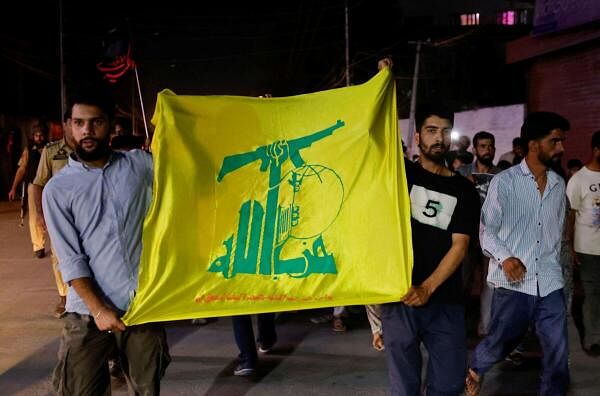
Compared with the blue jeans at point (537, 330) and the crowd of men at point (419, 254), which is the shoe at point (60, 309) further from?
the blue jeans at point (537, 330)

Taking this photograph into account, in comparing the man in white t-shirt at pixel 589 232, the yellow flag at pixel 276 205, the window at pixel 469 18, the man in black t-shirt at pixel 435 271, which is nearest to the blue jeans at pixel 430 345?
the man in black t-shirt at pixel 435 271

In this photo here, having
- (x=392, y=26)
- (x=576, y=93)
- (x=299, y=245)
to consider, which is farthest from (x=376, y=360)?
(x=392, y=26)

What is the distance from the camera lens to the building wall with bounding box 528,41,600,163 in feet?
38.2

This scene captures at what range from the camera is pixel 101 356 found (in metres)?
2.97

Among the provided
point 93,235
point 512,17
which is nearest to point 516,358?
point 93,235

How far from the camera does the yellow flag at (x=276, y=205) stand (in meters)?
2.96

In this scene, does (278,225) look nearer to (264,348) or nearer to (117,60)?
(264,348)

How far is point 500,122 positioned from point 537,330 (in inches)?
444

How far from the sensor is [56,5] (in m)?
31.5

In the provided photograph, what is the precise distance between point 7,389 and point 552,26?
11.1m

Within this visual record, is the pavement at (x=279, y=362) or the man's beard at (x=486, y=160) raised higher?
the man's beard at (x=486, y=160)

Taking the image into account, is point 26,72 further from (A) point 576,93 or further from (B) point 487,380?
(B) point 487,380

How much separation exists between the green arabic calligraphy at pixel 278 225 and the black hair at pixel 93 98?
0.57 m

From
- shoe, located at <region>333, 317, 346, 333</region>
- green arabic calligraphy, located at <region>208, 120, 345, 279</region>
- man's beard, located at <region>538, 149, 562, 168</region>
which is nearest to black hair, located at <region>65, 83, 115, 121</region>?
green arabic calligraphy, located at <region>208, 120, 345, 279</region>
